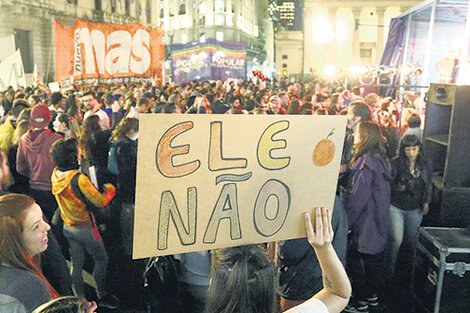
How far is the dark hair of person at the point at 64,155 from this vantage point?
11.2 ft

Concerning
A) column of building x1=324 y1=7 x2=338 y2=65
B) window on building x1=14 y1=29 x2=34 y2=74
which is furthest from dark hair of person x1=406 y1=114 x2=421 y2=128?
column of building x1=324 y1=7 x2=338 y2=65

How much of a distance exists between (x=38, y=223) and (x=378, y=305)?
11.2 feet

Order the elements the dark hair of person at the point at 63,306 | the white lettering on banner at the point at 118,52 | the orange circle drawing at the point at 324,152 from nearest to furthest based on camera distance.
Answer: the dark hair of person at the point at 63,306, the orange circle drawing at the point at 324,152, the white lettering on banner at the point at 118,52

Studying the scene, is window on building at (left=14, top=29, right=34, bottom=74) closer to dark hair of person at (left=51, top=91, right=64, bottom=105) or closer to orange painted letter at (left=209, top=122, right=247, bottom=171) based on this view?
dark hair of person at (left=51, top=91, right=64, bottom=105)

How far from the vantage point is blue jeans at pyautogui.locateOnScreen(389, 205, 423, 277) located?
165 inches

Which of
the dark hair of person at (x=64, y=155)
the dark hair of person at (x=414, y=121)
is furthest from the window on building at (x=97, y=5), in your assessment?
the dark hair of person at (x=64, y=155)

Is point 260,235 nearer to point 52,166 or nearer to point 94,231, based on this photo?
point 94,231

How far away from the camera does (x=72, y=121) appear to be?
5766 millimetres

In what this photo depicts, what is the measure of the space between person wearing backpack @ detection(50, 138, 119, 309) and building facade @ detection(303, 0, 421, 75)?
1963 inches

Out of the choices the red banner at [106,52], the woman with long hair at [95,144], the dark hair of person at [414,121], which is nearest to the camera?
the woman with long hair at [95,144]

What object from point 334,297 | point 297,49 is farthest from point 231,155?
point 297,49

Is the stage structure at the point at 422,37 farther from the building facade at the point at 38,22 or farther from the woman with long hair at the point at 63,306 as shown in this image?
the building facade at the point at 38,22

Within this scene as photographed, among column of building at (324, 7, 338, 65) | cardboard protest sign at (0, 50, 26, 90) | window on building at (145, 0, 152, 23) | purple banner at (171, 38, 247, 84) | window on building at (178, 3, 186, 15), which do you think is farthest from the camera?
window on building at (178, 3, 186, 15)

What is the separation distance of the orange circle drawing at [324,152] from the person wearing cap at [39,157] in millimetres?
3507
